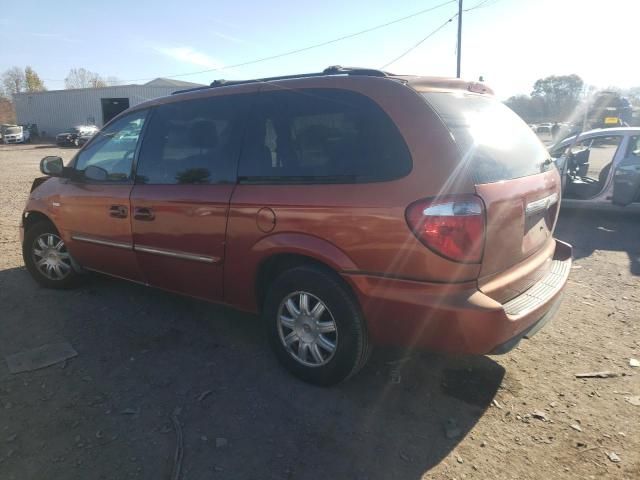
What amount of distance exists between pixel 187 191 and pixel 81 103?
46.9 metres

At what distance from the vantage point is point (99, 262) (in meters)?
4.19

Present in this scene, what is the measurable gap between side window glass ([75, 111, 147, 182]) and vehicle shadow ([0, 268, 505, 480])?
1286 millimetres

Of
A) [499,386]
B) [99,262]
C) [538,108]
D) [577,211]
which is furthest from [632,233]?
[538,108]

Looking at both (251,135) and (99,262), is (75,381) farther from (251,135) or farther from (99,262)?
(251,135)

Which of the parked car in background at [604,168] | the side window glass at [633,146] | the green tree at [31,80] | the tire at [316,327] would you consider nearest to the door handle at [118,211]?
the tire at [316,327]

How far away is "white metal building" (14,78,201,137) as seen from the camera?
132ft

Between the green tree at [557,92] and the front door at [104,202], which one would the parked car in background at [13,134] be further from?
the green tree at [557,92]

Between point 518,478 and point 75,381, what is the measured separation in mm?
2709

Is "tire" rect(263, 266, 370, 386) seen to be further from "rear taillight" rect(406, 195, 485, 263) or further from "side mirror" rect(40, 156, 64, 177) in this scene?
"side mirror" rect(40, 156, 64, 177)

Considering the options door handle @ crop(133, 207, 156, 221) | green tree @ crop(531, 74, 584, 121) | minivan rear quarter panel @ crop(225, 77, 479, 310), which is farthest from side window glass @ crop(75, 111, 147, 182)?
green tree @ crop(531, 74, 584, 121)

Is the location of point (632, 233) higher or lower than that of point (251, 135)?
lower

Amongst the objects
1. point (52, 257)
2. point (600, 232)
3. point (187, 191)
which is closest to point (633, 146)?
point (600, 232)

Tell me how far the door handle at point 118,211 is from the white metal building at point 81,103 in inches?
1510

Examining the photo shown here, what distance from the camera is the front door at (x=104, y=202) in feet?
12.6
